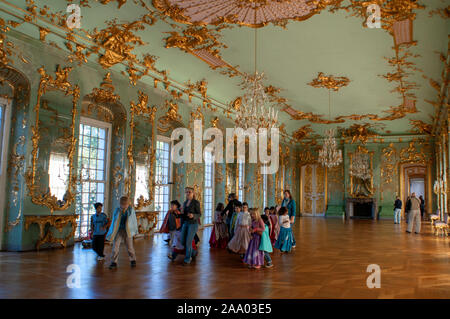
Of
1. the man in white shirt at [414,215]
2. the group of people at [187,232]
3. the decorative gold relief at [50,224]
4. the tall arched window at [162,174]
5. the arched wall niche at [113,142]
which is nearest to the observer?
the group of people at [187,232]

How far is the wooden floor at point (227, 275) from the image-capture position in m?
4.57

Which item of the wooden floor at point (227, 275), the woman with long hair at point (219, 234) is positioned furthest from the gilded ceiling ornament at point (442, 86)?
the woman with long hair at point (219, 234)

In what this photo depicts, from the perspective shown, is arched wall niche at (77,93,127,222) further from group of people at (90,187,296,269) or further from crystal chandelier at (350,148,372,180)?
crystal chandelier at (350,148,372,180)

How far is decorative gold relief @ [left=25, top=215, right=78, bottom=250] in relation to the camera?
24.6 ft

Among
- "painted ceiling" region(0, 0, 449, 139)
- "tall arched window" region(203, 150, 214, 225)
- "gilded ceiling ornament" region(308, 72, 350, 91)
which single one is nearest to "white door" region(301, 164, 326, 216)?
"painted ceiling" region(0, 0, 449, 139)

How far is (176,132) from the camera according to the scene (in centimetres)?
1251

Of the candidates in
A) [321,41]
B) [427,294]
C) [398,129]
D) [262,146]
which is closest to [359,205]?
[398,129]

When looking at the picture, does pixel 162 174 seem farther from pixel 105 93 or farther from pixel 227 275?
pixel 227 275

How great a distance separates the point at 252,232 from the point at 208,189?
8290mm

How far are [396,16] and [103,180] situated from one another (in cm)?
789

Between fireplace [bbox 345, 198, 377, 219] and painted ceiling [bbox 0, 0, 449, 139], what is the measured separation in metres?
8.23

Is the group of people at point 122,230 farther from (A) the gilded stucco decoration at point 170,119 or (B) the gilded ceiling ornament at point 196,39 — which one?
(A) the gilded stucco decoration at point 170,119

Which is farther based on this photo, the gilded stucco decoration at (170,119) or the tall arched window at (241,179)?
the tall arched window at (241,179)

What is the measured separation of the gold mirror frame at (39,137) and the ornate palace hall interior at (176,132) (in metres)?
0.03
